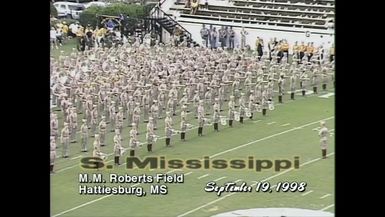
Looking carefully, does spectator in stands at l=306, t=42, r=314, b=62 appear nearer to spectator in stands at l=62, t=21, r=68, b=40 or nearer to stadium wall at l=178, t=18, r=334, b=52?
stadium wall at l=178, t=18, r=334, b=52

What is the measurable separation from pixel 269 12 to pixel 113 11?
89 centimetres

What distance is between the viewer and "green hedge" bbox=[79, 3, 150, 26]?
5.89 metres

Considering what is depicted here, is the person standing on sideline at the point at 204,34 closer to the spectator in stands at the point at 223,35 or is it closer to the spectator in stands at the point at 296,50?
the spectator in stands at the point at 223,35

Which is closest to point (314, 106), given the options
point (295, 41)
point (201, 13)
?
point (295, 41)

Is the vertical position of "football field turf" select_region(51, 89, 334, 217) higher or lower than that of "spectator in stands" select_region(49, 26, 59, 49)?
lower

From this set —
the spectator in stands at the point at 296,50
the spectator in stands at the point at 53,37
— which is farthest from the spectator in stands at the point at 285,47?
the spectator in stands at the point at 53,37

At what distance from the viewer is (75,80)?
6.46 metres

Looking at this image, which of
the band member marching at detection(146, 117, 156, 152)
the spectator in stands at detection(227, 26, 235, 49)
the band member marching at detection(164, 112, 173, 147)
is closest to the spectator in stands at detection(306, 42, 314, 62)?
the spectator in stands at detection(227, 26, 235, 49)

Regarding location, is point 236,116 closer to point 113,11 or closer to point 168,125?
point 168,125

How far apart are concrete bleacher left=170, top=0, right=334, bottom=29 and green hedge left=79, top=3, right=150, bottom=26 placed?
0.17m

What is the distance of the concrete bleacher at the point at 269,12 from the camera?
6.00m
